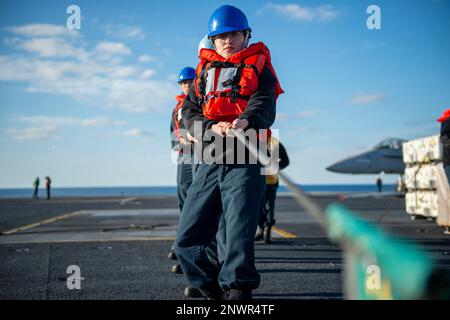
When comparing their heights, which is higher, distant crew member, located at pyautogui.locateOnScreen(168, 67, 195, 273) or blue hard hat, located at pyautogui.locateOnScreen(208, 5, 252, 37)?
blue hard hat, located at pyautogui.locateOnScreen(208, 5, 252, 37)

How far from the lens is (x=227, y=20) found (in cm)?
314

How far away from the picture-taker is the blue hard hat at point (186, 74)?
5.36 m

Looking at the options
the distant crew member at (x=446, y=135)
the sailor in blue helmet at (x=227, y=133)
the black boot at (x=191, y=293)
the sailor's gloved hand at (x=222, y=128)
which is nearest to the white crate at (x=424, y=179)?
the distant crew member at (x=446, y=135)

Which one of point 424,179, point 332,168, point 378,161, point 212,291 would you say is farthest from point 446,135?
point 332,168

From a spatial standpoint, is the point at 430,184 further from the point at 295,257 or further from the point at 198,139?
the point at 198,139

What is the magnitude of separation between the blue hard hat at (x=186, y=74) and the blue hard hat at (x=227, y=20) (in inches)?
86.2

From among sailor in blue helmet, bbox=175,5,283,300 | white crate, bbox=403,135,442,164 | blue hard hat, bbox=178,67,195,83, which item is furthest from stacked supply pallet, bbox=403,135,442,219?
sailor in blue helmet, bbox=175,5,283,300

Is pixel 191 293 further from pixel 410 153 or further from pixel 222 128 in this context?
pixel 410 153

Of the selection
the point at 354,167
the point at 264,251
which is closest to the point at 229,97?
the point at 264,251

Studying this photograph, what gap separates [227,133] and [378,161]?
2879cm

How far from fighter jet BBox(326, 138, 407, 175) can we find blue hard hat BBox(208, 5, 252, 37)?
93.0 feet

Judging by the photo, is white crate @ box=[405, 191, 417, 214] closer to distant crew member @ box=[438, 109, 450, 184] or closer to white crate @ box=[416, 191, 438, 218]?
white crate @ box=[416, 191, 438, 218]

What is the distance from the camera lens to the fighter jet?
2950cm
